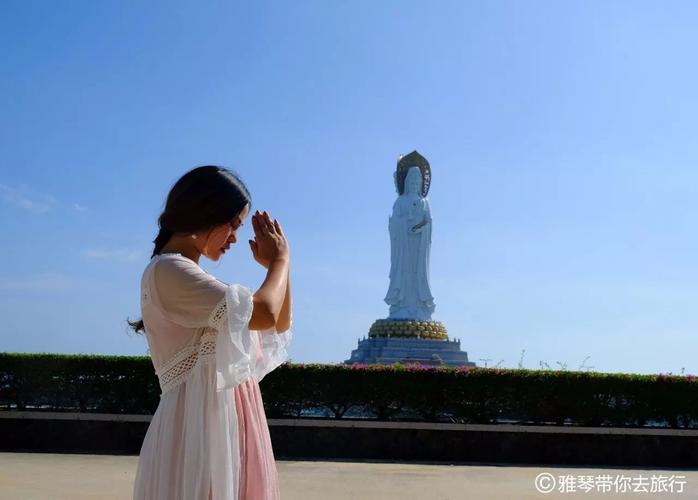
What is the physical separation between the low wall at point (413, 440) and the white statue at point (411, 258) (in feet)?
55.7

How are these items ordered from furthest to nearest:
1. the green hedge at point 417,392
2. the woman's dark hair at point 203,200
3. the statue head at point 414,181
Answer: the statue head at point 414,181 < the green hedge at point 417,392 < the woman's dark hair at point 203,200

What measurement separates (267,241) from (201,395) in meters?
0.39

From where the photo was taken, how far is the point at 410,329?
2795 centimetres

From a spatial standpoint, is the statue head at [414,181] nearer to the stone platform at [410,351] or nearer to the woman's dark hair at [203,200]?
the stone platform at [410,351]

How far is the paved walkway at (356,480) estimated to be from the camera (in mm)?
7484

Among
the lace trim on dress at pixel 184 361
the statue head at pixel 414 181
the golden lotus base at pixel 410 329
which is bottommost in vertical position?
the lace trim on dress at pixel 184 361

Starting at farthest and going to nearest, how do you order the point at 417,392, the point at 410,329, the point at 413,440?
the point at 410,329, the point at 417,392, the point at 413,440

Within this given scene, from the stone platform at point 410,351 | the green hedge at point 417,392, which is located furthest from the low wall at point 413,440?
the stone platform at point 410,351

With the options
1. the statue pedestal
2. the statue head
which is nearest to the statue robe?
the statue head

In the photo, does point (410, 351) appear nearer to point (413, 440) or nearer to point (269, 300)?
point (413, 440)

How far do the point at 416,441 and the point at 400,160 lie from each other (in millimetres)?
19735

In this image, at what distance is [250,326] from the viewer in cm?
188

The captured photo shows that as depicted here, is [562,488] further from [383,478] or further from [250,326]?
[250,326]

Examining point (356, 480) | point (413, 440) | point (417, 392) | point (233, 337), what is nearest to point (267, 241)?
point (233, 337)
